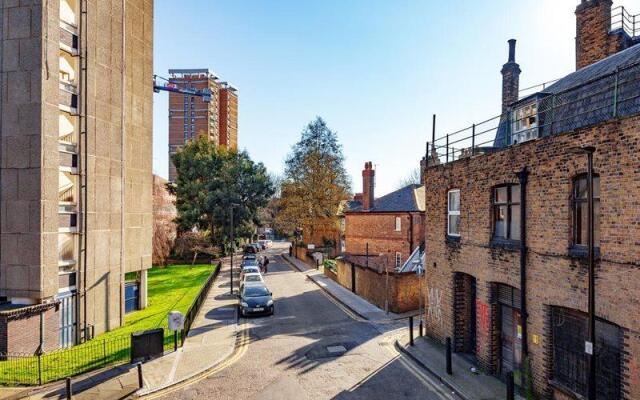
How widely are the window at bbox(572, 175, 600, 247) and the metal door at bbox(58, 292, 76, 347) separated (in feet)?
54.4

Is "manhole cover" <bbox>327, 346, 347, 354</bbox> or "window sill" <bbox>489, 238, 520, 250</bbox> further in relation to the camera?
"manhole cover" <bbox>327, 346, 347, 354</bbox>

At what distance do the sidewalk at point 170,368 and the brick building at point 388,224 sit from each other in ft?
51.3

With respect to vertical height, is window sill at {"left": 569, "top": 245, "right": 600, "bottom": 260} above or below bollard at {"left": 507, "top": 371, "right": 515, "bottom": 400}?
above

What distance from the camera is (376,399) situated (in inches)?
400

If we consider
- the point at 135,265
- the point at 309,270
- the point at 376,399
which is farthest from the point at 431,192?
the point at 309,270

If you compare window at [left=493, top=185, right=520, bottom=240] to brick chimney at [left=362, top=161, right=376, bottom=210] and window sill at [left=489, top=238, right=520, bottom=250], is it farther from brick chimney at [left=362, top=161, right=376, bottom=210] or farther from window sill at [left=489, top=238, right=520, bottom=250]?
brick chimney at [left=362, top=161, right=376, bottom=210]

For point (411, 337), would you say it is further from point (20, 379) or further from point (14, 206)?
point (14, 206)

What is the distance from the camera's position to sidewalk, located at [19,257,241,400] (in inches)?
412

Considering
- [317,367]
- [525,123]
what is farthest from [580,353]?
[525,123]

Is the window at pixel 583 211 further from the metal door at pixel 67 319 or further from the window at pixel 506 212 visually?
the metal door at pixel 67 319

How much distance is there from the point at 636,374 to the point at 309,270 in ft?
102

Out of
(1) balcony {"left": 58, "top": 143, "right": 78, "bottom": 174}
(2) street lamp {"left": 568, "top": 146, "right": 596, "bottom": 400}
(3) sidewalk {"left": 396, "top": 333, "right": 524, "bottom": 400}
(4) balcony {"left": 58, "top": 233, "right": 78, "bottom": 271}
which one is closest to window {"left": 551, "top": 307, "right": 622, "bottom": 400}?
(2) street lamp {"left": 568, "top": 146, "right": 596, "bottom": 400}

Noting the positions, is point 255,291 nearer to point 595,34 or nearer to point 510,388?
point 510,388

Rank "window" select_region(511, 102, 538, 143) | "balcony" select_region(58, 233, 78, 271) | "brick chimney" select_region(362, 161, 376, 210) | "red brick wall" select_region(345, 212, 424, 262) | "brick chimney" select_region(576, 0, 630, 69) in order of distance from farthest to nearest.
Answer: "brick chimney" select_region(362, 161, 376, 210) → "red brick wall" select_region(345, 212, 424, 262) → "brick chimney" select_region(576, 0, 630, 69) → "balcony" select_region(58, 233, 78, 271) → "window" select_region(511, 102, 538, 143)
